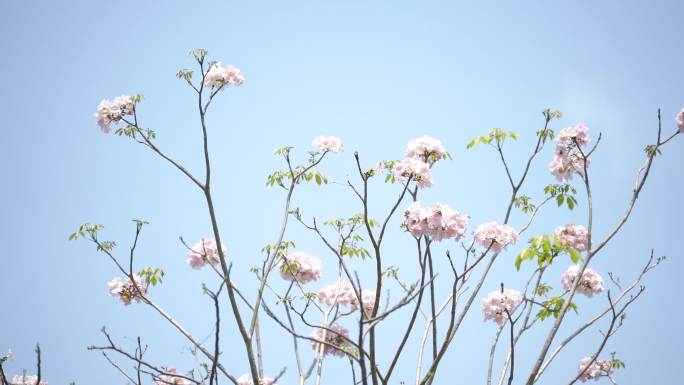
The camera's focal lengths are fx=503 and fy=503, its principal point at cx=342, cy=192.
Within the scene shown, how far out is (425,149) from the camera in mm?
5230

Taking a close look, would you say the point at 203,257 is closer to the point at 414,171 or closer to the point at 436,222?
the point at 414,171

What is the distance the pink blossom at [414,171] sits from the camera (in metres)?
4.88

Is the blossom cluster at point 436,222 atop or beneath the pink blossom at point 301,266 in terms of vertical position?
beneath

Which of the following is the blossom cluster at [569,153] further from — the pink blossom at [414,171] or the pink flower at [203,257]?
the pink flower at [203,257]

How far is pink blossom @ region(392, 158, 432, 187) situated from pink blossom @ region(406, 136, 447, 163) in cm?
29

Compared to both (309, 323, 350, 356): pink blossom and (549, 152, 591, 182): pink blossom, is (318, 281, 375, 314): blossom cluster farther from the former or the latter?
(549, 152, 591, 182): pink blossom

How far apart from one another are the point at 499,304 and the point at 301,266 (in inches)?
91.5

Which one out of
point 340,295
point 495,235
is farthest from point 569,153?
point 340,295

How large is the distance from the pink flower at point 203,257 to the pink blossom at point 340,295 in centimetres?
136

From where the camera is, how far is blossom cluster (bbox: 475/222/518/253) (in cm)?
462

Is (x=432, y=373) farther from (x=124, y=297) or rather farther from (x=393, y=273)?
(x=124, y=297)

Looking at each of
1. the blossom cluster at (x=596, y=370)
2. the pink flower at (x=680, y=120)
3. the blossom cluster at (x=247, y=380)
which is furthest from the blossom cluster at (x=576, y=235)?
the blossom cluster at (x=247, y=380)

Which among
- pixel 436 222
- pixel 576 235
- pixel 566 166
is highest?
pixel 566 166

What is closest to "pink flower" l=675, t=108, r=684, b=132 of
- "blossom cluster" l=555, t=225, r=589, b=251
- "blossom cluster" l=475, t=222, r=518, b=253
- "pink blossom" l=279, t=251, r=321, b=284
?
"blossom cluster" l=555, t=225, r=589, b=251
